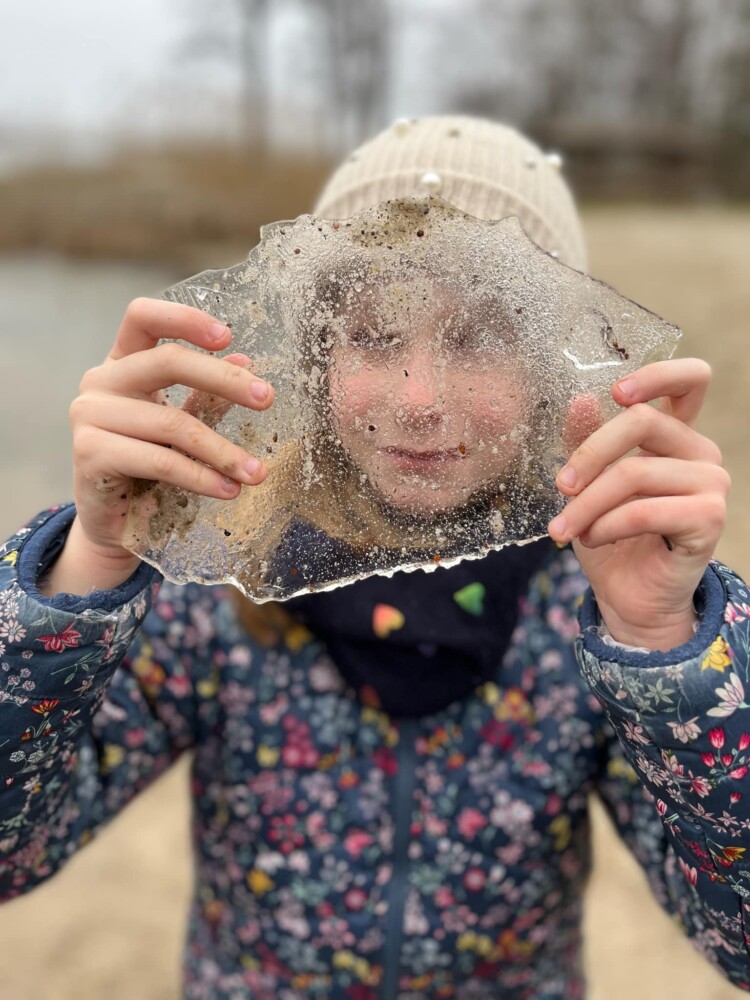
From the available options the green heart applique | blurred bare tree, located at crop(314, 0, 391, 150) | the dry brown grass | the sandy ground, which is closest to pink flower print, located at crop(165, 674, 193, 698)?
the green heart applique

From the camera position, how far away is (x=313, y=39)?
20.3 m

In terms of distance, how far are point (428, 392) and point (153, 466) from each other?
340mm

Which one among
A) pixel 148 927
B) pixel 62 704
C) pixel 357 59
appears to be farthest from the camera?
pixel 357 59

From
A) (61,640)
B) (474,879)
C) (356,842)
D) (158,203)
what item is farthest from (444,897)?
(158,203)

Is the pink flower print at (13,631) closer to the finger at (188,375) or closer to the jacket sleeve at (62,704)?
the jacket sleeve at (62,704)

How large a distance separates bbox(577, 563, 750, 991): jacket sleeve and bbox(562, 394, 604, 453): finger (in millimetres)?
181

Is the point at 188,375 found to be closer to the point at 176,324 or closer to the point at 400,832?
the point at 176,324

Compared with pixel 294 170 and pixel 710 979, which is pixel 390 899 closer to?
pixel 710 979

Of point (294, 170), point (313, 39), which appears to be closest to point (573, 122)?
point (313, 39)

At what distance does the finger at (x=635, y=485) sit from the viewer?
82cm

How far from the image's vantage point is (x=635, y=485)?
2.71 feet

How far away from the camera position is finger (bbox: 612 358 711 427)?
32.9 inches

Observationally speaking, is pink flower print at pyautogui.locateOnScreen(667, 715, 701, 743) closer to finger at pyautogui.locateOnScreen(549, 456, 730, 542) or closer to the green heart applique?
finger at pyautogui.locateOnScreen(549, 456, 730, 542)

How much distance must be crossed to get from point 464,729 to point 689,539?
1.93ft
